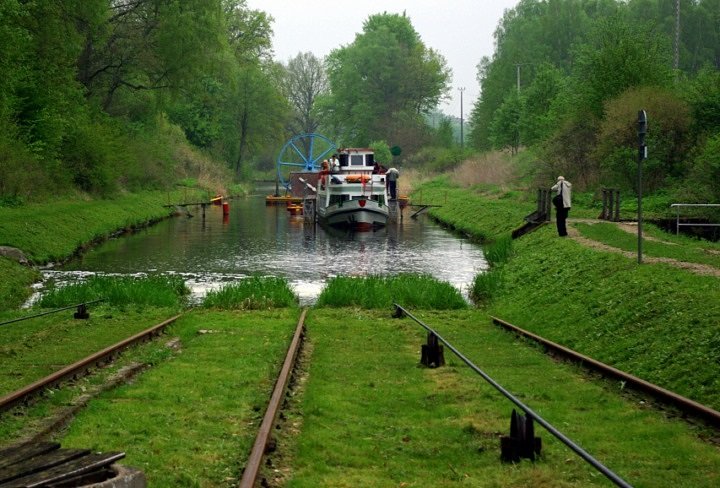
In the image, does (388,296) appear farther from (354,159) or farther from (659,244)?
(354,159)

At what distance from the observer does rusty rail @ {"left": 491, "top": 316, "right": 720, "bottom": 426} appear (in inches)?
367

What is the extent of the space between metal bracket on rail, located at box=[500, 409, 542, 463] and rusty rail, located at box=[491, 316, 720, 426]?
2.25 meters

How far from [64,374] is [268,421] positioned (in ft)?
13.4

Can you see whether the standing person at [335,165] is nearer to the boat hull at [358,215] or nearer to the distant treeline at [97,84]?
the boat hull at [358,215]

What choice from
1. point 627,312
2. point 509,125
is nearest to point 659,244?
point 627,312

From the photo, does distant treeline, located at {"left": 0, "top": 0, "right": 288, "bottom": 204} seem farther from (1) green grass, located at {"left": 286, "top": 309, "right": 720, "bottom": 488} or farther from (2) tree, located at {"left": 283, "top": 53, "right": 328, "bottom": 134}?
(2) tree, located at {"left": 283, "top": 53, "right": 328, "bottom": 134}

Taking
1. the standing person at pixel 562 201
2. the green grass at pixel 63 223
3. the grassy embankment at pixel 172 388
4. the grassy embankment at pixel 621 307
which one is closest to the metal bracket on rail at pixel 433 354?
the grassy embankment at pixel 172 388

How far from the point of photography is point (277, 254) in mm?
37344

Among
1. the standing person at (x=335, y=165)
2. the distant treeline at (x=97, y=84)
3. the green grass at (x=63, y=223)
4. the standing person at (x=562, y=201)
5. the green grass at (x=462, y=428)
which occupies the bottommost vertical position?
the green grass at (x=462, y=428)

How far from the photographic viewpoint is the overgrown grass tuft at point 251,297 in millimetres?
21859

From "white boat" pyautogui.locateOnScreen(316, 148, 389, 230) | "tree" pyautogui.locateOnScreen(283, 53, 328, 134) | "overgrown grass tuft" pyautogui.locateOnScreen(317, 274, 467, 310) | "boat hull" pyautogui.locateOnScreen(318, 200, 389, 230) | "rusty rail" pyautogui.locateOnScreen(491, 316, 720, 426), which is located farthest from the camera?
"tree" pyautogui.locateOnScreen(283, 53, 328, 134)

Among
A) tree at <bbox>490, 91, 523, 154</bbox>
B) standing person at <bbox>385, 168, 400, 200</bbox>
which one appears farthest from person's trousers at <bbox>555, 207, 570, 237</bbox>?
tree at <bbox>490, 91, 523, 154</bbox>

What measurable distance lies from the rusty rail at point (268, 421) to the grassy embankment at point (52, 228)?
1158 cm

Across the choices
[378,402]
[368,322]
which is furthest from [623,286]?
[378,402]
